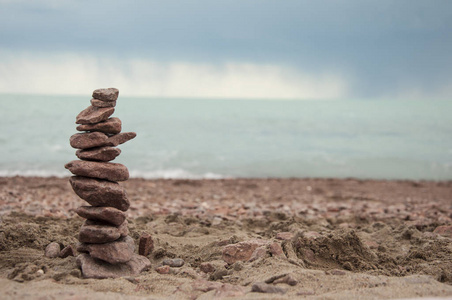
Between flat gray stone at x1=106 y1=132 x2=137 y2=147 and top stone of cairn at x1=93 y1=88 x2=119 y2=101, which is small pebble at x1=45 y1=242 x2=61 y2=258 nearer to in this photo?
flat gray stone at x1=106 y1=132 x2=137 y2=147

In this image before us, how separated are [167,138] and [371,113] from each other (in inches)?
1327

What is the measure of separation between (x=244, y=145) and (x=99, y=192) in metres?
25.9

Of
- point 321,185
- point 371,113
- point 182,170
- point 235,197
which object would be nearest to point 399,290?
point 235,197

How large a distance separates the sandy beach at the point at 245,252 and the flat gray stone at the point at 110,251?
30 centimetres

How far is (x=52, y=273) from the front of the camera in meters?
5.38

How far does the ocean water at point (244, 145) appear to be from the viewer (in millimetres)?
23031

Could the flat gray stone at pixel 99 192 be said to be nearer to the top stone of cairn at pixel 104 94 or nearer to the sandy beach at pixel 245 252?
the sandy beach at pixel 245 252

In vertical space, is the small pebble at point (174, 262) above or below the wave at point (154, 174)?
below

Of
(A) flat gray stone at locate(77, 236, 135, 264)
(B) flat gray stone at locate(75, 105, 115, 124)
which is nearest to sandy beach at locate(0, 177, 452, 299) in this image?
(A) flat gray stone at locate(77, 236, 135, 264)

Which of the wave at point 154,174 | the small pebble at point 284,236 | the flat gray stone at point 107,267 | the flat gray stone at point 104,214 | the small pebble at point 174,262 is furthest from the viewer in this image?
the wave at point 154,174

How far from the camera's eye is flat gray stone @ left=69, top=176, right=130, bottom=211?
19.2 feet

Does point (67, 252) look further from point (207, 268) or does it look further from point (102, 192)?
point (207, 268)

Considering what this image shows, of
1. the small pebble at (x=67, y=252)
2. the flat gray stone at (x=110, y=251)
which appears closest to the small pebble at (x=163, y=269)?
the flat gray stone at (x=110, y=251)

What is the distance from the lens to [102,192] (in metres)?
5.86
